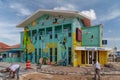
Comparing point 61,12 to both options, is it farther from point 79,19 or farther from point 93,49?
point 93,49

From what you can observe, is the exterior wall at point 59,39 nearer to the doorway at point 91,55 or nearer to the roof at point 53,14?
the roof at point 53,14

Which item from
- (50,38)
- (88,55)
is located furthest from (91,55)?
(50,38)

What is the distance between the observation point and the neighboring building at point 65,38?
29.5m

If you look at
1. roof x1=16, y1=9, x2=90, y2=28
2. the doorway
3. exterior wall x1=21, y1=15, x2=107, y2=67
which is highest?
roof x1=16, y1=9, x2=90, y2=28

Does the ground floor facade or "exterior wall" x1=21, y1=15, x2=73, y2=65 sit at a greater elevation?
"exterior wall" x1=21, y1=15, x2=73, y2=65

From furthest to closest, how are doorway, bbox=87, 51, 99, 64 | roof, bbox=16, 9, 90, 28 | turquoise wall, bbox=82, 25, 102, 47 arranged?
1. turquoise wall, bbox=82, 25, 102, 47
2. doorway, bbox=87, 51, 99, 64
3. roof, bbox=16, 9, 90, 28

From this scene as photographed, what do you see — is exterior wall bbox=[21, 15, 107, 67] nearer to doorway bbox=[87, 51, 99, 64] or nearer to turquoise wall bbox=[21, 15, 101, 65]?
turquoise wall bbox=[21, 15, 101, 65]

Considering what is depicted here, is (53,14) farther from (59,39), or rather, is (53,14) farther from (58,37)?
(59,39)

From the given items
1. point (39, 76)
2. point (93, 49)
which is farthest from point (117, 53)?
point (39, 76)

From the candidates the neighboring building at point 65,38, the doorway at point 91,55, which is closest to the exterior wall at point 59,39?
the neighboring building at point 65,38

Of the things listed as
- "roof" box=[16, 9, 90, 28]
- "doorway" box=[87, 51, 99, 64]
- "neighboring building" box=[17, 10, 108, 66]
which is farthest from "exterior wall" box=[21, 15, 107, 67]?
"doorway" box=[87, 51, 99, 64]

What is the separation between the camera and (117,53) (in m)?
51.1

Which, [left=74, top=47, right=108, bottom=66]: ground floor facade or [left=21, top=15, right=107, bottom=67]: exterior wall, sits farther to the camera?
[left=21, top=15, right=107, bottom=67]: exterior wall

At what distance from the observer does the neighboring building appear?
2953 centimetres
